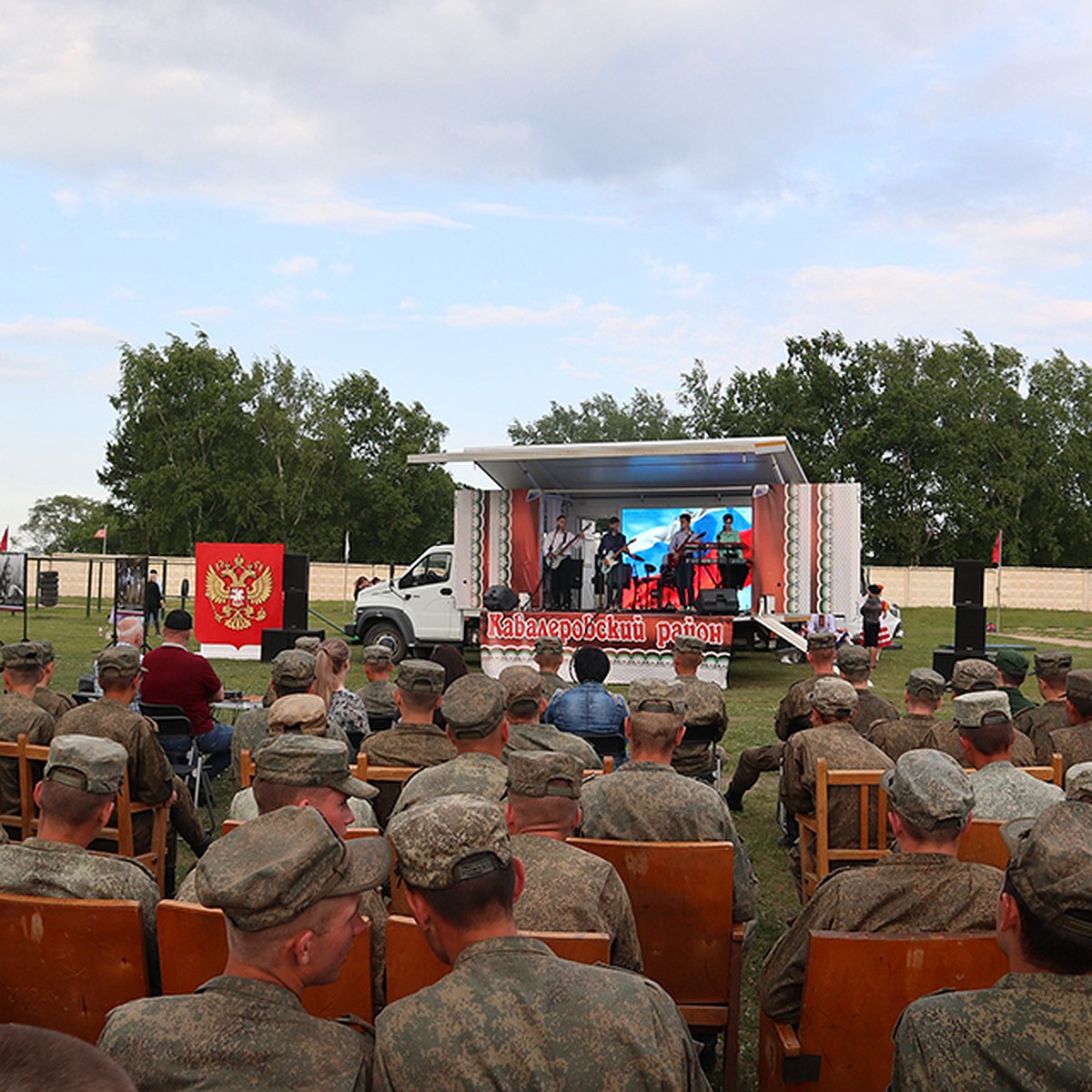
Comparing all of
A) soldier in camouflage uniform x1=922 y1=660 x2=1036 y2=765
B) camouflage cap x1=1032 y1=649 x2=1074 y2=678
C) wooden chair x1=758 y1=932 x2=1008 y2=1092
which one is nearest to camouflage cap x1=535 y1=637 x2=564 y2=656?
soldier in camouflage uniform x1=922 y1=660 x2=1036 y2=765

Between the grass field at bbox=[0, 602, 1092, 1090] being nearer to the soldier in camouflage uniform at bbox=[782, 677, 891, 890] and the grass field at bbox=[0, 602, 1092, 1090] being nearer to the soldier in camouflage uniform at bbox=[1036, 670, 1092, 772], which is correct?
the soldier in camouflage uniform at bbox=[782, 677, 891, 890]

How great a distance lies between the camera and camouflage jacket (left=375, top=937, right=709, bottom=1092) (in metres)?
1.79

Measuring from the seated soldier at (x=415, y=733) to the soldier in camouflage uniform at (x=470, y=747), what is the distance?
782mm

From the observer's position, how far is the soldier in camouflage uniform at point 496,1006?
180 cm

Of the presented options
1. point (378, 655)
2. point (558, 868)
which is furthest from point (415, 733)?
point (558, 868)

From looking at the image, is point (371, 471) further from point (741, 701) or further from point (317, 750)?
point (317, 750)

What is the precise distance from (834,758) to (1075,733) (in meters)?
1.22

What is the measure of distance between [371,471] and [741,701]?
42.5 metres

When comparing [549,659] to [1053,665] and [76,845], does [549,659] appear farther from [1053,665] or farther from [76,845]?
[76,845]

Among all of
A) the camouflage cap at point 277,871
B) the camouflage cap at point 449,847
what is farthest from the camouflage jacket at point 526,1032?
the camouflage cap at point 277,871

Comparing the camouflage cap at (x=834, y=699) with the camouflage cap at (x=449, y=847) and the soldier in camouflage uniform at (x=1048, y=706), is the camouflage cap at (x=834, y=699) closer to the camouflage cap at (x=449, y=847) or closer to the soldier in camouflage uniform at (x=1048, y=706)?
the soldier in camouflage uniform at (x=1048, y=706)

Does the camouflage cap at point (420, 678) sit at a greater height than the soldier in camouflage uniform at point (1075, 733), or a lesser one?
greater

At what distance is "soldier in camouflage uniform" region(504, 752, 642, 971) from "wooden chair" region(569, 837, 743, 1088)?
12.9 inches

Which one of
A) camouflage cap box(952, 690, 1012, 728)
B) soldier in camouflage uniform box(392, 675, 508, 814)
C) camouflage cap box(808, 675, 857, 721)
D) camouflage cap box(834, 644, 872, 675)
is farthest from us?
camouflage cap box(834, 644, 872, 675)
